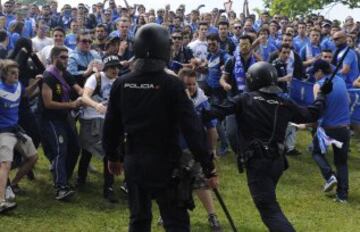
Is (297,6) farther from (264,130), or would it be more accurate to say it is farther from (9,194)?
(264,130)

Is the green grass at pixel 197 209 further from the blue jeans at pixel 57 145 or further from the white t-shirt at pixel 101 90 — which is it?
the white t-shirt at pixel 101 90

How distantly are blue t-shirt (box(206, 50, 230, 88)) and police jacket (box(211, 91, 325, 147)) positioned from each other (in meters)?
5.08

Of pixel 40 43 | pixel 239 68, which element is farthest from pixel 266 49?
pixel 40 43

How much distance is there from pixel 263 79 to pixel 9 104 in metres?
3.32

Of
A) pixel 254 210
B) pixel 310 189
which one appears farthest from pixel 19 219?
pixel 310 189

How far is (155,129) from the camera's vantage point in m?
4.55

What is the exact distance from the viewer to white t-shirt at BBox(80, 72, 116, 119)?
781cm

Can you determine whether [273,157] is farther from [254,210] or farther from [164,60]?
[254,210]

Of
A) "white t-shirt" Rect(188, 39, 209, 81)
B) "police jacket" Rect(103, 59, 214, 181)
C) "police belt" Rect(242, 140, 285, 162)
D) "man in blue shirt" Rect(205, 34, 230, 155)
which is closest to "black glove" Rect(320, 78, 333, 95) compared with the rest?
"police belt" Rect(242, 140, 285, 162)

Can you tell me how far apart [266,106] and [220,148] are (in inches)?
220

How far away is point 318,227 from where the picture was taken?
24.5ft

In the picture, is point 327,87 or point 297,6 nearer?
Answer: point 327,87

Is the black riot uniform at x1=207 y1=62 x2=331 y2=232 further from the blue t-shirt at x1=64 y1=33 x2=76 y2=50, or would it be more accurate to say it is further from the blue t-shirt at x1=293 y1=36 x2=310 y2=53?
the blue t-shirt at x1=293 y1=36 x2=310 y2=53

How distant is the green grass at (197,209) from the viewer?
7102 millimetres
